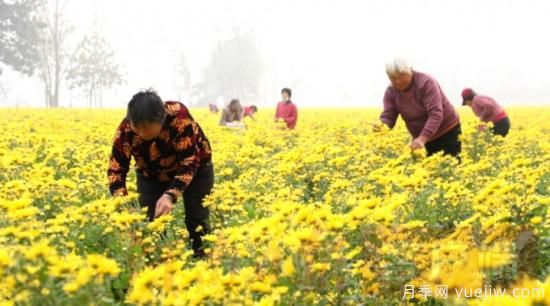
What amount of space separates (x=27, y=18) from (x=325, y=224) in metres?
50.9

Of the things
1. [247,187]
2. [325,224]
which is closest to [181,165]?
[247,187]

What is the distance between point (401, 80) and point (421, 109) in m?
0.43

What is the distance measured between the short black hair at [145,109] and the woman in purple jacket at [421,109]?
9.36 ft

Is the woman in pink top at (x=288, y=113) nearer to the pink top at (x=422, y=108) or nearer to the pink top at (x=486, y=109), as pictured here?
the pink top at (x=486, y=109)

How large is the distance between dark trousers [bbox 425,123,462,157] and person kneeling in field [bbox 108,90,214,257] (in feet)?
9.64

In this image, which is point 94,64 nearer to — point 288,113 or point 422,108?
point 288,113

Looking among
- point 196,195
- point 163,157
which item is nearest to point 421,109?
point 196,195

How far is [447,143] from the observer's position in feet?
23.2

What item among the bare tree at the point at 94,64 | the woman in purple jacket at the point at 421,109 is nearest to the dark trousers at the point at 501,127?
the woman in purple jacket at the point at 421,109

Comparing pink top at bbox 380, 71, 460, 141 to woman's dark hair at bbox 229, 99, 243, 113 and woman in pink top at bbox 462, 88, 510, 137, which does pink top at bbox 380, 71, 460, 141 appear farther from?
woman's dark hair at bbox 229, 99, 243, 113

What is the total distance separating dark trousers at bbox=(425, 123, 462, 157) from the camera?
23.1ft

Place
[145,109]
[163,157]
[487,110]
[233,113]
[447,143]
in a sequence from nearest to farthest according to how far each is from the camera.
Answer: [145,109]
[163,157]
[447,143]
[487,110]
[233,113]

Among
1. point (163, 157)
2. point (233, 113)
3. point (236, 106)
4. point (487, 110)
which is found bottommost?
point (163, 157)

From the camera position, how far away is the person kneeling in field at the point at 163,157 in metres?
4.09
